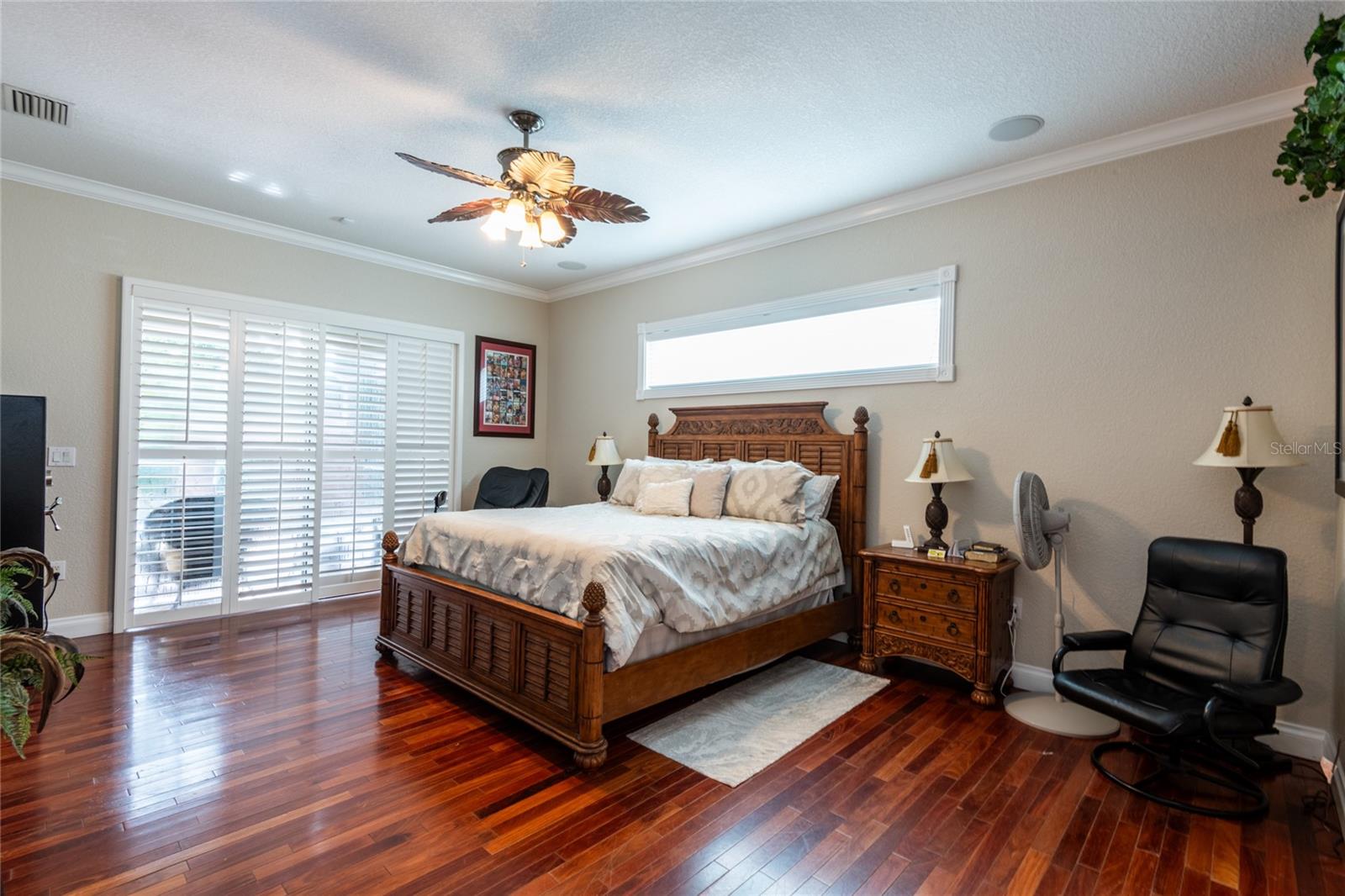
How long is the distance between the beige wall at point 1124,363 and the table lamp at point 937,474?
0.17 m

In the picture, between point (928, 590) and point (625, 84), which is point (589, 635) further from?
point (625, 84)

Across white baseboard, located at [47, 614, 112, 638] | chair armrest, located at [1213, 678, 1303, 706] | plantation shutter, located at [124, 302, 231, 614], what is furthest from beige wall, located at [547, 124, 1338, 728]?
white baseboard, located at [47, 614, 112, 638]

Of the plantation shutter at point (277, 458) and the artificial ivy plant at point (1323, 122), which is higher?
the artificial ivy plant at point (1323, 122)

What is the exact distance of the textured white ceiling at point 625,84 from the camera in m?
2.38

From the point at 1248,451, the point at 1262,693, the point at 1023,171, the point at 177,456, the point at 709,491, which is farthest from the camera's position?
the point at 177,456

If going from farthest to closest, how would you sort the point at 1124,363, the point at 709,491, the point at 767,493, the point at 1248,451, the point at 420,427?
the point at 420,427 → the point at 709,491 → the point at 767,493 → the point at 1124,363 → the point at 1248,451

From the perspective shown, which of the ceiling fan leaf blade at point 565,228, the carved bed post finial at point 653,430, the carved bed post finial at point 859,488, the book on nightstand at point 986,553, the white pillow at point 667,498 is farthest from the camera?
the carved bed post finial at point 653,430

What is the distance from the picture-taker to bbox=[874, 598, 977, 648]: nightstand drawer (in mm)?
3326

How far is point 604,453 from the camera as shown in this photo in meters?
5.54

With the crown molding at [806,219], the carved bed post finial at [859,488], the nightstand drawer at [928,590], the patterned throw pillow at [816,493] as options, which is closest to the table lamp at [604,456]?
the crown molding at [806,219]

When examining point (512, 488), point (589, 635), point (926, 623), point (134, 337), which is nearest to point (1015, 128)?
point (926, 623)

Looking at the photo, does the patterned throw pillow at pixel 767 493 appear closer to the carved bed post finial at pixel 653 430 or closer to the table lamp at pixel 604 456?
the carved bed post finial at pixel 653 430

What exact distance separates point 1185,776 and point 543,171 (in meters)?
3.73

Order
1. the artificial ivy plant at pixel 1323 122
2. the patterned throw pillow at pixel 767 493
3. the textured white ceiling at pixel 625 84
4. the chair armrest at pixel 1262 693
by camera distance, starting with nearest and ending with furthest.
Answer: the artificial ivy plant at pixel 1323 122
the chair armrest at pixel 1262 693
the textured white ceiling at pixel 625 84
the patterned throw pillow at pixel 767 493
